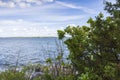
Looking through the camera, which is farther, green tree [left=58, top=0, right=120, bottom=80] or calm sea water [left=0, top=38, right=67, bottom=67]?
calm sea water [left=0, top=38, right=67, bottom=67]

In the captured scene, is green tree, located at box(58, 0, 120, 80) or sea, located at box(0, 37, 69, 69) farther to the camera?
sea, located at box(0, 37, 69, 69)

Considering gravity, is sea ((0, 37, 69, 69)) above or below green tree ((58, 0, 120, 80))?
below

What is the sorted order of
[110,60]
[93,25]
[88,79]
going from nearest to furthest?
[88,79] < [110,60] < [93,25]

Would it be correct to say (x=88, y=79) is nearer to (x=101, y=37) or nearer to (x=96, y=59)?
(x=96, y=59)


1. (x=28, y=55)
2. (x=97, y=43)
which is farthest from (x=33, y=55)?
(x=97, y=43)

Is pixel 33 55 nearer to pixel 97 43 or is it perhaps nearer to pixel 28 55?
pixel 28 55

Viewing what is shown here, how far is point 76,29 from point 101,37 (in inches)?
26.8

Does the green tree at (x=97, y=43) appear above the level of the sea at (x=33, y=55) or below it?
above

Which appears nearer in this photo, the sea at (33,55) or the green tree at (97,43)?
the green tree at (97,43)

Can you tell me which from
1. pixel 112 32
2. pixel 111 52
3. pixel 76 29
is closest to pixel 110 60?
pixel 111 52

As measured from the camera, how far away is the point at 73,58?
686 centimetres

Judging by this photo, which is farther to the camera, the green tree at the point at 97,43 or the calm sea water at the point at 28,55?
the calm sea water at the point at 28,55

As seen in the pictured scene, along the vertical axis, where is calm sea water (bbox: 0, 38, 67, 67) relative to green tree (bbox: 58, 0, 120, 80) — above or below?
below

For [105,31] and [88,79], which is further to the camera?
[105,31]
